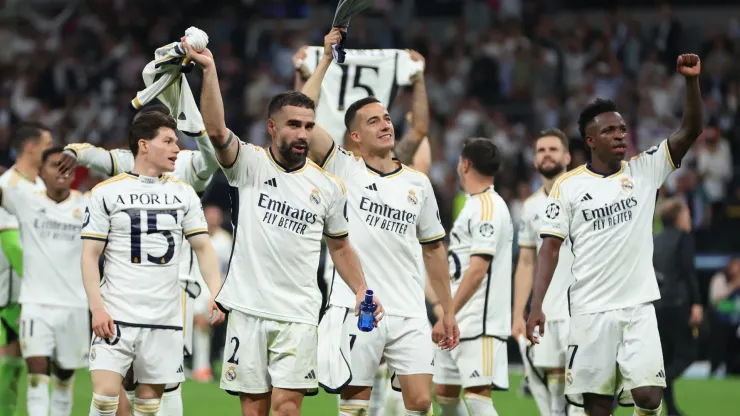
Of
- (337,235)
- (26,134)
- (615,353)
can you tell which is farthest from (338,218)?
(26,134)

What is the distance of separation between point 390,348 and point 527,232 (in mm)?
2429

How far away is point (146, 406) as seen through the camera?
25.1 ft

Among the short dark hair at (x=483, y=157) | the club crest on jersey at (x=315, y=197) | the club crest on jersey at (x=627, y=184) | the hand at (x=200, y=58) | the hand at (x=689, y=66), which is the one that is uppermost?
the hand at (x=689, y=66)

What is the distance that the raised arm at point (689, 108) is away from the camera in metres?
7.33

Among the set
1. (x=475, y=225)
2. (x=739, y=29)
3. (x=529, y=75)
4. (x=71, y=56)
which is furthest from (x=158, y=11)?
(x=475, y=225)

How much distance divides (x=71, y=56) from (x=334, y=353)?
18254 millimetres

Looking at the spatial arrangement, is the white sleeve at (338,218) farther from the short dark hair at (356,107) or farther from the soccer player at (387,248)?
the short dark hair at (356,107)

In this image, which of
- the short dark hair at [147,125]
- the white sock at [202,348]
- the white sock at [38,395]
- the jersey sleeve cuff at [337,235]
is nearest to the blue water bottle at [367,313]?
the jersey sleeve cuff at [337,235]

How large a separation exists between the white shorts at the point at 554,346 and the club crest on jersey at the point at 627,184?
1738 mm

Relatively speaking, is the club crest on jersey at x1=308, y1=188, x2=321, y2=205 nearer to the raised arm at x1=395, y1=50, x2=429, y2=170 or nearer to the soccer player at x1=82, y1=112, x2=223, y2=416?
the soccer player at x1=82, y1=112, x2=223, y2=416

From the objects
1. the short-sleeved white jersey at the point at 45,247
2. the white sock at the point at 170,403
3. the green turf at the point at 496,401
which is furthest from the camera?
the green turf at the point at 496,401

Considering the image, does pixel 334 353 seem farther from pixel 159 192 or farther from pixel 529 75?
pixel 529 75

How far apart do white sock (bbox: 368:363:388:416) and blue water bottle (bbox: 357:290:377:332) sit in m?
2.47

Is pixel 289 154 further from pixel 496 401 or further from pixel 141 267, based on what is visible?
pixel 496 401
